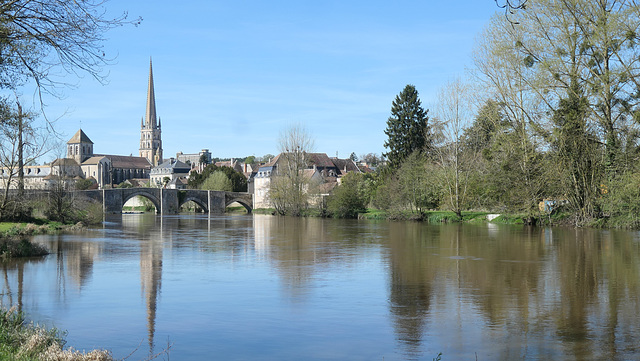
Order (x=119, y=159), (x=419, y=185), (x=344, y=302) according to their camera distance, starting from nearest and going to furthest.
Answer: (x=344, y=302) → (x=419, y=185) → (x=119, y=159)

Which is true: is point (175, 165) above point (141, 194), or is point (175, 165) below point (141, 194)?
above

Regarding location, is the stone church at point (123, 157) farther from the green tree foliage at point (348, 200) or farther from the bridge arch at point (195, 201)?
the green tree foliage at point (348, 200)

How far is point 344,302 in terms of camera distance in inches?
528

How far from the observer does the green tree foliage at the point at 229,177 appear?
9994 cm

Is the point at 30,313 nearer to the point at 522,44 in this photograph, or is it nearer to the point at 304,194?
the point at 522,44

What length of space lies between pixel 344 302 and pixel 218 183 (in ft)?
270

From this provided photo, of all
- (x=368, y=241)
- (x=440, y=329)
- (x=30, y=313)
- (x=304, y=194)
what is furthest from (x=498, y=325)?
(x=304, y=194)

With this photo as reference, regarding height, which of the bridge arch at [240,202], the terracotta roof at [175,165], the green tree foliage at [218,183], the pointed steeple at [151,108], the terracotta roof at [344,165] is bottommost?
the bridge arch at [240,202]

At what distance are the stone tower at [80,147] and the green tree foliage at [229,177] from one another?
71262mm

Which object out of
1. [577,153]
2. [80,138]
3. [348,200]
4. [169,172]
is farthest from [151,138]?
[577,153]

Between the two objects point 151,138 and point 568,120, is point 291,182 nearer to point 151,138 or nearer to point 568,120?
point 568,120

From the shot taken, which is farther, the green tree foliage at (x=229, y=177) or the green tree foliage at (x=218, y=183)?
the green tree foliage at (x=229, y=177)

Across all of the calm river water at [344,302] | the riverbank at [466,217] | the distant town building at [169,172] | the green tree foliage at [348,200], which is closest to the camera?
→ the calm river water at [344,302]

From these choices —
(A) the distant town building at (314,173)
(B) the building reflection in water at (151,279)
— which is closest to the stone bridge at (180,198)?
(A) the distant town building at (314,173)
